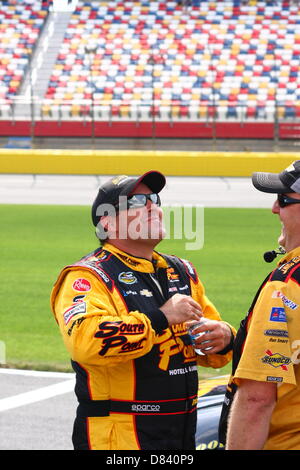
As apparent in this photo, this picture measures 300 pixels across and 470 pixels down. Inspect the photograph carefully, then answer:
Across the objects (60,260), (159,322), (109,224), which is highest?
(109,224)

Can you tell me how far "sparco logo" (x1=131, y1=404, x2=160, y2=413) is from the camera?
11.8 feet

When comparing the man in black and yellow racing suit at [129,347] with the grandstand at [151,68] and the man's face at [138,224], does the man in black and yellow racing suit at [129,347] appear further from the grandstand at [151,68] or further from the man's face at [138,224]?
the grandstand at [151,68]

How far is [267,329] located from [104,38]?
38.0 metres

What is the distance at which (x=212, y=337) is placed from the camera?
3787mm

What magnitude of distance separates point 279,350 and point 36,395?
15.9ft

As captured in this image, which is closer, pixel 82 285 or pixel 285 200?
pixel 285 200

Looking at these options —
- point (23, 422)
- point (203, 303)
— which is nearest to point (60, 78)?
point (23, 422)

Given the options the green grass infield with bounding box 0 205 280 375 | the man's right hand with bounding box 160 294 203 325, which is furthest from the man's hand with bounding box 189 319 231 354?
the green grass infield with bounding box 0 205 280 375

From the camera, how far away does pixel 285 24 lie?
40.3m

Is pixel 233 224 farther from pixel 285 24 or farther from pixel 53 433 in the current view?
pixel 285 24

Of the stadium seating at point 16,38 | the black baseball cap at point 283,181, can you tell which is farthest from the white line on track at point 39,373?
the stadium seating at point 16,38

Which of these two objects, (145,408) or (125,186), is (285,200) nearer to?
(125,186)

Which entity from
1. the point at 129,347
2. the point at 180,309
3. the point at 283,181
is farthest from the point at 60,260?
the point at 283,181

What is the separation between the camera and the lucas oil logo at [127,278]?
373 cm
